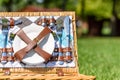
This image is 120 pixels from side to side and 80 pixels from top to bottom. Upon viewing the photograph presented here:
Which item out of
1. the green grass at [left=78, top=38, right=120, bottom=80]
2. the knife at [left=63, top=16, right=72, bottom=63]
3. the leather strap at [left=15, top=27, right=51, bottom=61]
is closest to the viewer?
the leather strap at [left=15, top=27, right=51, bottom=61]

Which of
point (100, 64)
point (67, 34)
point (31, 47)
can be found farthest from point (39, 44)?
point (100, 64)

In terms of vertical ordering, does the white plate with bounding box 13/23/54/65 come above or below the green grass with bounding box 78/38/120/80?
above

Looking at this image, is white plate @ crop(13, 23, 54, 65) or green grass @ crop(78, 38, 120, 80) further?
green grass @ crop(78, 38, 120, 80)

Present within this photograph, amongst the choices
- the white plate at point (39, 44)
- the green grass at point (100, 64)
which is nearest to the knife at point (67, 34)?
the white plate at point (39, 44)

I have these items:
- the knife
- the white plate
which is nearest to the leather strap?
→ the white plate

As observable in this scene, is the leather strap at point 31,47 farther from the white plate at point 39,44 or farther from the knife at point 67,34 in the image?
the knife at point 67,34

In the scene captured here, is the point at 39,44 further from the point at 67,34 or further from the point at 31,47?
the point at 67,34

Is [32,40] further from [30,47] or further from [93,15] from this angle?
[93,15]

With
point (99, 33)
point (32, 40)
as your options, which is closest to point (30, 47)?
point (32, 40)

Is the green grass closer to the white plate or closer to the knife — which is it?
the knife
